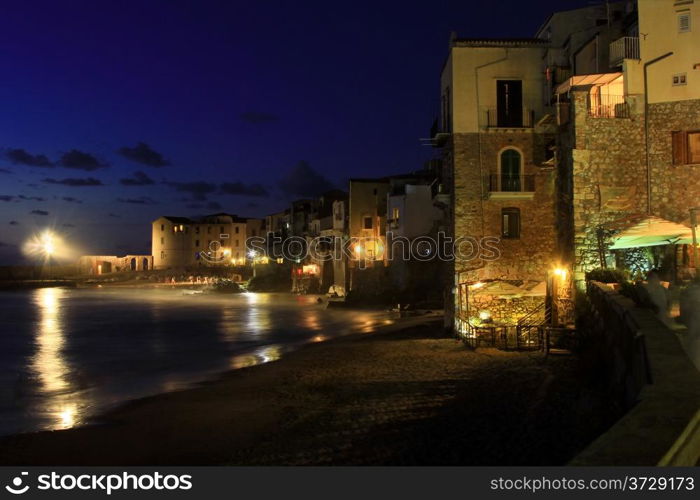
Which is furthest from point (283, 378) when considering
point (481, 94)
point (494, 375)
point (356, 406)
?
point (481, 94)

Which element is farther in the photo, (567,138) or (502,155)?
(502,155)

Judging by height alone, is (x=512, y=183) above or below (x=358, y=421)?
above

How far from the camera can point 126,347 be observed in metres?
31.9

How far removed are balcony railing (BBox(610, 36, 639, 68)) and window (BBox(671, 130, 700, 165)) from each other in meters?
2.97

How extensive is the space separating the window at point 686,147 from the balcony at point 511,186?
18.7 ft

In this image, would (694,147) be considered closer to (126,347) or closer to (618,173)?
(618,173)

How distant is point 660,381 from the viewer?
24.9ft

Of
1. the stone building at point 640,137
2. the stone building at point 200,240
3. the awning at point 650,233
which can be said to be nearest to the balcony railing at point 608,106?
the stone building at point 640,137

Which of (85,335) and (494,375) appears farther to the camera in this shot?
(85,335)

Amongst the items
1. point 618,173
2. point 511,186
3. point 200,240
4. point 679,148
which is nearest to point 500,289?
point 511,186

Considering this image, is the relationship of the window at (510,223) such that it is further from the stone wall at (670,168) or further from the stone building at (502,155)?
the stone wall at (670,168)

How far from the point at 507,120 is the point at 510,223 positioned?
4.16 metres

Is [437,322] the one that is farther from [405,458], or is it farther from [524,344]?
[405,458]

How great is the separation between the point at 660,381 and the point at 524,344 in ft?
53.6
